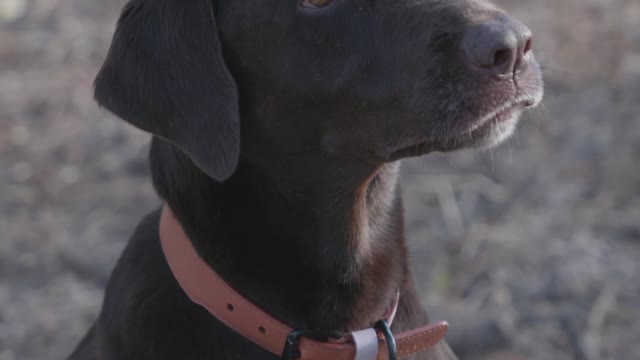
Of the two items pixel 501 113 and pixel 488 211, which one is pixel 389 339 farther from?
pixel 488 211

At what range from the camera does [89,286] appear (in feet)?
17.9

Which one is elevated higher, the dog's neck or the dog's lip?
the dog's lip

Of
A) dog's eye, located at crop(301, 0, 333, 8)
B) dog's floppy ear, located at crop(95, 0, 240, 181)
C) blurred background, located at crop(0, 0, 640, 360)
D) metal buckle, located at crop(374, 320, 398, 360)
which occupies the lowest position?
blurred background, located at crop(0, 0, 640, 360)

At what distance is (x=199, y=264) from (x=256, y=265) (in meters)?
0.14

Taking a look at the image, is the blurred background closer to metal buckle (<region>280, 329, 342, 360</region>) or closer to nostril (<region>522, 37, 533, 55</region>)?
metal buckle (<region>280, 329, 342, 360</region>)

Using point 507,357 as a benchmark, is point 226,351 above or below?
above

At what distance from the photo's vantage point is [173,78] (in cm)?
325

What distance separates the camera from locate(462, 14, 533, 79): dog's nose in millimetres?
2943

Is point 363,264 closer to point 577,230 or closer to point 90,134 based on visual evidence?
point 577,230

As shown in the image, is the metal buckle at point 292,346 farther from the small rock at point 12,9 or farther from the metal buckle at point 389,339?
the small rock at point 12,9

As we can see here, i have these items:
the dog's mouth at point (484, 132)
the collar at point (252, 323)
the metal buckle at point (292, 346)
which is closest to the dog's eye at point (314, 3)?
the dog's mouth at point (484, 132)

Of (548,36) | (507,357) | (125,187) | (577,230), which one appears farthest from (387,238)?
(548,36)

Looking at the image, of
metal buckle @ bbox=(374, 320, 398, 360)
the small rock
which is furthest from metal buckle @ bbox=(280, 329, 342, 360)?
the small rock

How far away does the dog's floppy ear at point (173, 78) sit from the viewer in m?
3.21
